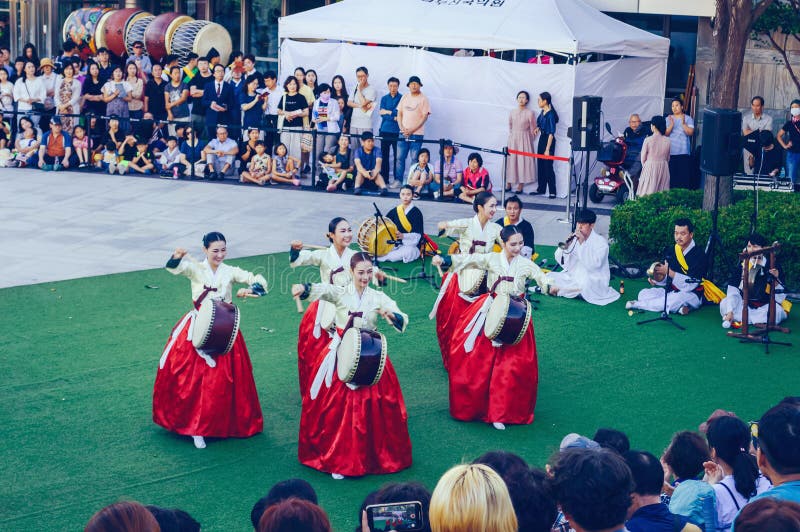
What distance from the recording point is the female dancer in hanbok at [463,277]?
8953mm

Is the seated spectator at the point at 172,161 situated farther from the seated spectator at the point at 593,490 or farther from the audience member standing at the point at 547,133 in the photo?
the seated spectator at the point at 593,490

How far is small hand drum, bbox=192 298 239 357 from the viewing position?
7387 millimetres

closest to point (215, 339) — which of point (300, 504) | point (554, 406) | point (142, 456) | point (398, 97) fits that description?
point (142, 456)

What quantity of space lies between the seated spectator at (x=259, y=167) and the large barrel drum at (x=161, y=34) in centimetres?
470

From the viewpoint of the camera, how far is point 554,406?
855 centimetres

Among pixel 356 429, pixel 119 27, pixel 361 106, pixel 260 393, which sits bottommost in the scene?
pixel 260 393

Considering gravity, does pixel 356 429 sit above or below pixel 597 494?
below

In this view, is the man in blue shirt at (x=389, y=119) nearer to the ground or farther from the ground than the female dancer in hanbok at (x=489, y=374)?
farther from the ground

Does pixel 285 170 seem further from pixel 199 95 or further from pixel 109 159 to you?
pixel 109 159

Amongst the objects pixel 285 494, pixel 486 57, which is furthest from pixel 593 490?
pixel 486 57

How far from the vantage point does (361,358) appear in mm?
6988

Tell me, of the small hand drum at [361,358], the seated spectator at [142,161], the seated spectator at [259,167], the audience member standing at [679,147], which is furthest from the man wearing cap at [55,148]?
the small hand drum at [361,358]

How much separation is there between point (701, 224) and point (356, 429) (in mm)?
6011

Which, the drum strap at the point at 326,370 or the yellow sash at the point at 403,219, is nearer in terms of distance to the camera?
the drum strap at the point at 326,370
